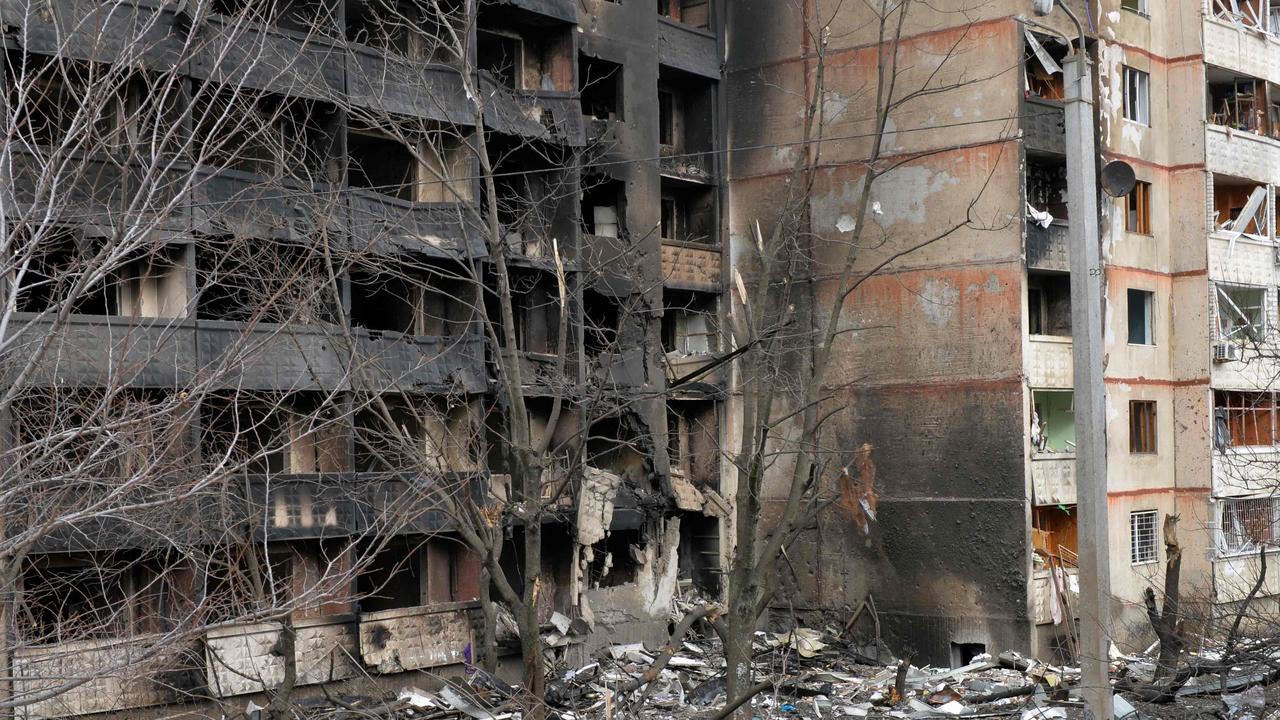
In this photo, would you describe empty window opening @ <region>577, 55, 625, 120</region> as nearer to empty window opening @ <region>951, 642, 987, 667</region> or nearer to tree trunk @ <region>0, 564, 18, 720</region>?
empty window opening @ <region>951, 642, 987, 667</region>

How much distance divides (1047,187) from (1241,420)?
886 centimetres

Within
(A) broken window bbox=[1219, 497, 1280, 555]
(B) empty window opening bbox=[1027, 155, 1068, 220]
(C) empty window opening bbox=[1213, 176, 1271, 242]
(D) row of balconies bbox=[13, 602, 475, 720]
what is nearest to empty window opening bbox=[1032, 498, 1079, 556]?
(A) broken window bbox=[1219, 497, 1280, 555]

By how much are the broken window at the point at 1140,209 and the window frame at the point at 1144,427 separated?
413 centimetres

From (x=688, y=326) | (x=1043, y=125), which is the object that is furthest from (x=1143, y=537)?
(x=688, y=326)

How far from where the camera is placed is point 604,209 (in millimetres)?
32125

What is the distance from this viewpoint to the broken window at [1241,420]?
34281mm

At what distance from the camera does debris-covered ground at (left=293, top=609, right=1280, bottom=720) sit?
22781 mm

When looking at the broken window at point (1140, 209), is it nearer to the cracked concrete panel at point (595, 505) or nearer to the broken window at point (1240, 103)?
the broken window at point (1240, 103)

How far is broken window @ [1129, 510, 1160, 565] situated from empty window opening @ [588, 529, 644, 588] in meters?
11.3

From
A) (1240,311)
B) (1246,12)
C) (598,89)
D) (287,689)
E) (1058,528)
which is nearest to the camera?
(287,689)

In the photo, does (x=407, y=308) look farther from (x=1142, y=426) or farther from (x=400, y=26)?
(x=1142, y=426)

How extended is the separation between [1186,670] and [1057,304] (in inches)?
470

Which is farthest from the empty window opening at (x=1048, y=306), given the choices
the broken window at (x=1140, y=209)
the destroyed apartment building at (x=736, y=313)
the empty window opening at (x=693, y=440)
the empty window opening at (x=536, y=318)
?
the empty window opening at (x=536, y=318)

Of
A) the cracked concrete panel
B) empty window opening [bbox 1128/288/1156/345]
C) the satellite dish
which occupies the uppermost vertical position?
the satellite dish
